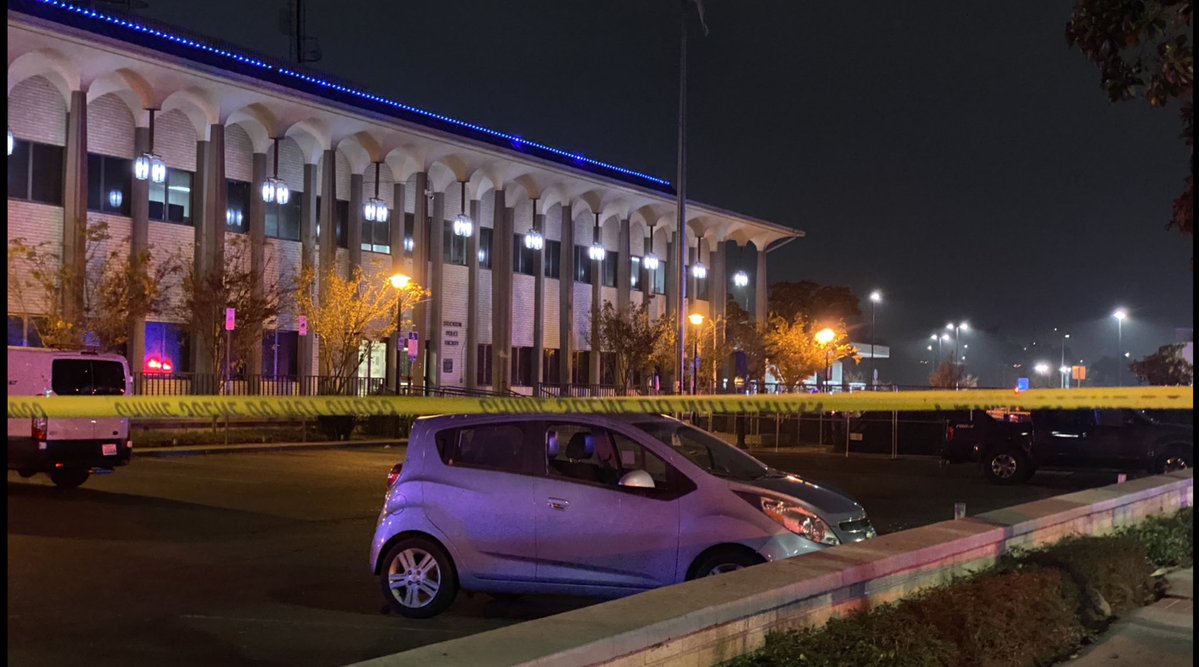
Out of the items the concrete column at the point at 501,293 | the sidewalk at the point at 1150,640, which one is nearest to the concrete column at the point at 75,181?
the concrete column at the point at 501,293

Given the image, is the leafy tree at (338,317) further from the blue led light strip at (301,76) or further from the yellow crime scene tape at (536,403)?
the yellow crime scene tape at (536,403)

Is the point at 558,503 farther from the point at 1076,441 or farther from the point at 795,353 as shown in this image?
the point at 795,353

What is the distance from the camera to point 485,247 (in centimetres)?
5238

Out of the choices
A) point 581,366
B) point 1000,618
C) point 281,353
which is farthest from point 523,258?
point 1000,618

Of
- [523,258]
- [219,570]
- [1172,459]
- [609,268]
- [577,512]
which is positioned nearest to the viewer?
[577,512]

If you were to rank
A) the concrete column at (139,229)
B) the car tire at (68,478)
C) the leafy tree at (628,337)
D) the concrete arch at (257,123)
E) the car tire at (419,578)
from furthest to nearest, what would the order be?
the leafy tree at (628,337)
the concrete arch at (257,123)
the concrete column at (139,229)
the car tire at (68,478)
the car tire at (419,578)

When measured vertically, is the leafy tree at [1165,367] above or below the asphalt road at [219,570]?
above

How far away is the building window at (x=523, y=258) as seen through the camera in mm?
54000

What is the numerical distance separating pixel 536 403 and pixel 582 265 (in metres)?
48.4

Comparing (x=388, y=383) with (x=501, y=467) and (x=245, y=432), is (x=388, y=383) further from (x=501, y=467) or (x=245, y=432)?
(x=501, y=467)

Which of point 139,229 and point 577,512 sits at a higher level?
point 139,229

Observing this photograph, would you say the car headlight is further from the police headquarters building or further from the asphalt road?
the police headquarters building

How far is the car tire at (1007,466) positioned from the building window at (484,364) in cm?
3135

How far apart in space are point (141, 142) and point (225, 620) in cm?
3197
